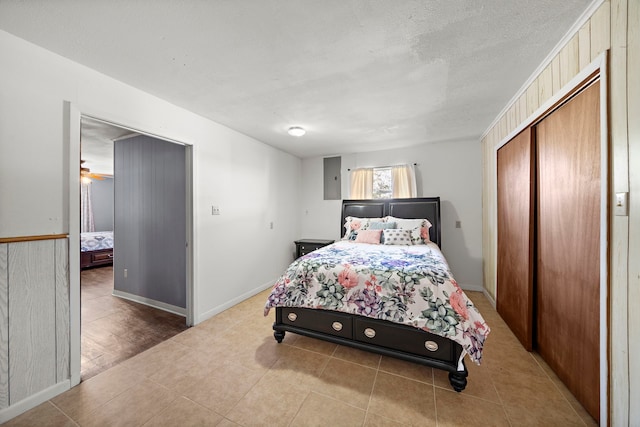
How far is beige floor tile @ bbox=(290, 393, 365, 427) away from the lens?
143 centimetres

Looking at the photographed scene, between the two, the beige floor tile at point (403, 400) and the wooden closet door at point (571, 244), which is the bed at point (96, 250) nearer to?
the beige floor tile at point (403, 400)

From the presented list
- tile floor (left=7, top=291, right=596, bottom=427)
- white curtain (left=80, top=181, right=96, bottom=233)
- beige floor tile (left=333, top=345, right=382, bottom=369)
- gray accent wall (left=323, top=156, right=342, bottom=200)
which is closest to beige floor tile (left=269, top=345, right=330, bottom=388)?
tile floor (left=7, top=291, right=596, bottom=427)

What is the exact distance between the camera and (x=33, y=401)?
1.55 meters

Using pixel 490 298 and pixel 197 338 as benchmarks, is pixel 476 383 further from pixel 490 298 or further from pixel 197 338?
pixel 197 338

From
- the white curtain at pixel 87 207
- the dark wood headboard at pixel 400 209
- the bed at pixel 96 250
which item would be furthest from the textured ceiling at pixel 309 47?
the white curtain at pixel 87 207

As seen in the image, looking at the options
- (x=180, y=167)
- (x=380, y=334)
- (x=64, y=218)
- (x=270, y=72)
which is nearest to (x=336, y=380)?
(x=380, y=334)

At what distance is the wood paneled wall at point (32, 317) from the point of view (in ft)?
4.82

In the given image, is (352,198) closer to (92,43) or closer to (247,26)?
(247,26)

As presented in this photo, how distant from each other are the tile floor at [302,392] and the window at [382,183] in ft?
8.45

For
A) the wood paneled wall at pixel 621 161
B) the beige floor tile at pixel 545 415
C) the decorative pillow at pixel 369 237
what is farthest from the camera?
the decorative pillow at pixel 369 237

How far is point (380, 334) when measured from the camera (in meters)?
1.94

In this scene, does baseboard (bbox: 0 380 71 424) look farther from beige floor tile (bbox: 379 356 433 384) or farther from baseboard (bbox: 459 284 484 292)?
baseboard (bbox: 459 284 484 292)

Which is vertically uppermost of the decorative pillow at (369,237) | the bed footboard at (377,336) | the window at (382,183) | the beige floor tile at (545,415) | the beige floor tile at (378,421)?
the window at (382,183)

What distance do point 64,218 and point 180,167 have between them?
54.9 inches
